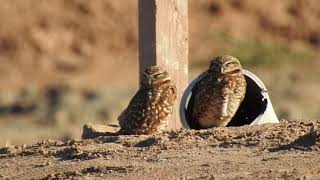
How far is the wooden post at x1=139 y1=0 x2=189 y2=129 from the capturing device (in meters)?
11.5

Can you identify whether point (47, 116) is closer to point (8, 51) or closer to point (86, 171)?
point (8, 51)

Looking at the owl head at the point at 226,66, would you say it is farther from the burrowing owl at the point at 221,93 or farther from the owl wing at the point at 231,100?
the owl wing at the point at 231,100

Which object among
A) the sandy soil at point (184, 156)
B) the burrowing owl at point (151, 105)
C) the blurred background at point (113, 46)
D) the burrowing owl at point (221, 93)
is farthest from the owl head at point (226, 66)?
the blurred background at point (113, 46)

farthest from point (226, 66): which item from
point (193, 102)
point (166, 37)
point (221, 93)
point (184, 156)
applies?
point (184, 156)

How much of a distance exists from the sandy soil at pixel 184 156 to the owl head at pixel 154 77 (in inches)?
31.1

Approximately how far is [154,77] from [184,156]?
1.79 meters

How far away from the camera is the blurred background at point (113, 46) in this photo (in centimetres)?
2494

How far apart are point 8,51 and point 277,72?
20.3 ft

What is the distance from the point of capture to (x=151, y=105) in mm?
10609

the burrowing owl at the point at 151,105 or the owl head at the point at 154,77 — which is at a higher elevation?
the owl head at the point at 154,77

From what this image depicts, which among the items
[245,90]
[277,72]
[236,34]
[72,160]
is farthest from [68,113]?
[72,160]

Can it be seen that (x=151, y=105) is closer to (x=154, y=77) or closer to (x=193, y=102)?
(x=154, y=77)

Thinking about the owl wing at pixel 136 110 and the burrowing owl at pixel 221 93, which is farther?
the burrowing owl at pixel 221 93

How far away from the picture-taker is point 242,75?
10891 millimetres
